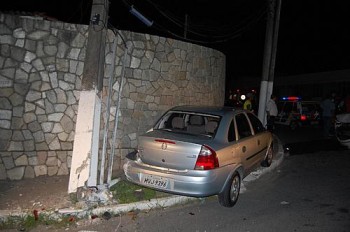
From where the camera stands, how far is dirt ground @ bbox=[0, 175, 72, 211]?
525 cm

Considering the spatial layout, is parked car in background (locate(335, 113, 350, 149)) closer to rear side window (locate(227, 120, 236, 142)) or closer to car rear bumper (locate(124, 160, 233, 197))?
rear side window (locate(227, 120, 236, 142))

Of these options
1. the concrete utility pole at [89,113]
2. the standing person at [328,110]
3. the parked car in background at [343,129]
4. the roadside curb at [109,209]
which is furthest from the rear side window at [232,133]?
the standing person at [328,110]

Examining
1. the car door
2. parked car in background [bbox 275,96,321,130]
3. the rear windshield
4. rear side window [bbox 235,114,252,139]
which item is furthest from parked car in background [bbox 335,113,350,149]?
the rear windshield

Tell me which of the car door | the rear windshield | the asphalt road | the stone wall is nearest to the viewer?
the asphalt road

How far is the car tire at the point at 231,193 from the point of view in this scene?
5.46m

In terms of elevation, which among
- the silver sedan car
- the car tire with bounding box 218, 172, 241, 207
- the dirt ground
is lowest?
the dirt ground

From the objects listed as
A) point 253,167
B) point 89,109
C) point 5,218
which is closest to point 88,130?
point 89,109

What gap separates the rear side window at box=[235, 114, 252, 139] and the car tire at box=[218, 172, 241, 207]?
0.78m

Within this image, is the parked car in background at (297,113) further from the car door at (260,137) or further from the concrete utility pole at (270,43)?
the car door at (260,137)

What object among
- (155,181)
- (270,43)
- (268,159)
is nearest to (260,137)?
(268,159)

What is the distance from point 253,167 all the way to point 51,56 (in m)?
4.58

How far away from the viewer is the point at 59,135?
22.8 ft

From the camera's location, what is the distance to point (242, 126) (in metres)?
6.38

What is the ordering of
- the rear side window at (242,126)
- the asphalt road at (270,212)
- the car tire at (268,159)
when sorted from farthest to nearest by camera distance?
the car tire at (268,159) < the rear side window at (242,126) < the asphalt road at (270,212)
